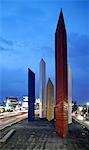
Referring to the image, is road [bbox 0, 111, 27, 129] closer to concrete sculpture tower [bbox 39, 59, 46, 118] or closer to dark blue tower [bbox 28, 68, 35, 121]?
dark blue tower [bbox 28, 68, 35, 121]

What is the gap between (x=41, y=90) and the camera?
263 ft

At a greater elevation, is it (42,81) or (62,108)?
(42,81)

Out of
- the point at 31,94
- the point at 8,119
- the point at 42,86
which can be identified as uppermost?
the point at 42,86

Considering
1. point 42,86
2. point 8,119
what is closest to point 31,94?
point 42,86

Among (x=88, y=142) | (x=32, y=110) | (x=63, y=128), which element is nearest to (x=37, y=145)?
(x=88, y=142)

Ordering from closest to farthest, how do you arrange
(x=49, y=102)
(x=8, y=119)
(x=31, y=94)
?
(x=31, y=94), (x=49, y=102), (x=8, y=119)

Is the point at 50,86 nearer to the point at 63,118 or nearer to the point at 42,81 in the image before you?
the point at 42,81

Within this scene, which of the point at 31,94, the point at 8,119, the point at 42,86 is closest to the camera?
the point at 31,94

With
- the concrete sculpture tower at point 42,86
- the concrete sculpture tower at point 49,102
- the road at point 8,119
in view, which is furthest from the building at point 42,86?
the road at point 8,119

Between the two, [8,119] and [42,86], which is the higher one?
[42,86]

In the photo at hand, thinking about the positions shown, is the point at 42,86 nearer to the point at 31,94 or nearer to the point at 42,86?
the point at 42,86

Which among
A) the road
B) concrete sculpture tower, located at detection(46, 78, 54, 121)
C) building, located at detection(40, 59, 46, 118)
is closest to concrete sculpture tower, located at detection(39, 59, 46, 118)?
building, located at detection(40, 59, 46, 118)

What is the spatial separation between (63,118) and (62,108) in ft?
3.83

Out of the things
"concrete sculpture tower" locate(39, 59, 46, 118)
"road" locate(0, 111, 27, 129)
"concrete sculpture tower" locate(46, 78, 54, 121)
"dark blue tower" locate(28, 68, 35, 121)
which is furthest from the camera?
"concrete sculpture tower" locate(39, 59, 46, 118)
